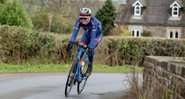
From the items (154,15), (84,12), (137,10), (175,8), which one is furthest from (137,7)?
(84,12)

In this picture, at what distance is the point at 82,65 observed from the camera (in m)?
11.6

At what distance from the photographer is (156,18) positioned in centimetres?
6047

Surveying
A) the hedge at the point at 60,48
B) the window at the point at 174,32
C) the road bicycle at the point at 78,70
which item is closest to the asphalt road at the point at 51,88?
the road bicycle at the point at 78,70

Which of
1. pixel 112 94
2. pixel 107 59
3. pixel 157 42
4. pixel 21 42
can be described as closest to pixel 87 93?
pixel 112 94

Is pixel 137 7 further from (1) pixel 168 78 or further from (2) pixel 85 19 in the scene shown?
(1) pixel 168 78

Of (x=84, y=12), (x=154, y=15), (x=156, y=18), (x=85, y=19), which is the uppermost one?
(x=154, y=15)

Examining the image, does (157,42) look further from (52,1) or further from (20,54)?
(52,1)

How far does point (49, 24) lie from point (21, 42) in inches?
1242

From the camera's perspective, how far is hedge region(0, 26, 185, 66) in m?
22.2

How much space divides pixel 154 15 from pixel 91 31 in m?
49.8

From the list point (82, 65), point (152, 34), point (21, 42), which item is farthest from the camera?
point (152, 34)

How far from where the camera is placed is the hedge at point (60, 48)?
22.2 m

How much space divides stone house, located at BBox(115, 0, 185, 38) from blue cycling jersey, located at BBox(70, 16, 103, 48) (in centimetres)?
4879

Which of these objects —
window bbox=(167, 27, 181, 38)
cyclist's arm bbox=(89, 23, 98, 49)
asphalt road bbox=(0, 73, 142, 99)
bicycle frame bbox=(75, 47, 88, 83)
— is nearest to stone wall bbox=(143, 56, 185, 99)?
asphalt road bbox=(0, 73, 142, 99)
